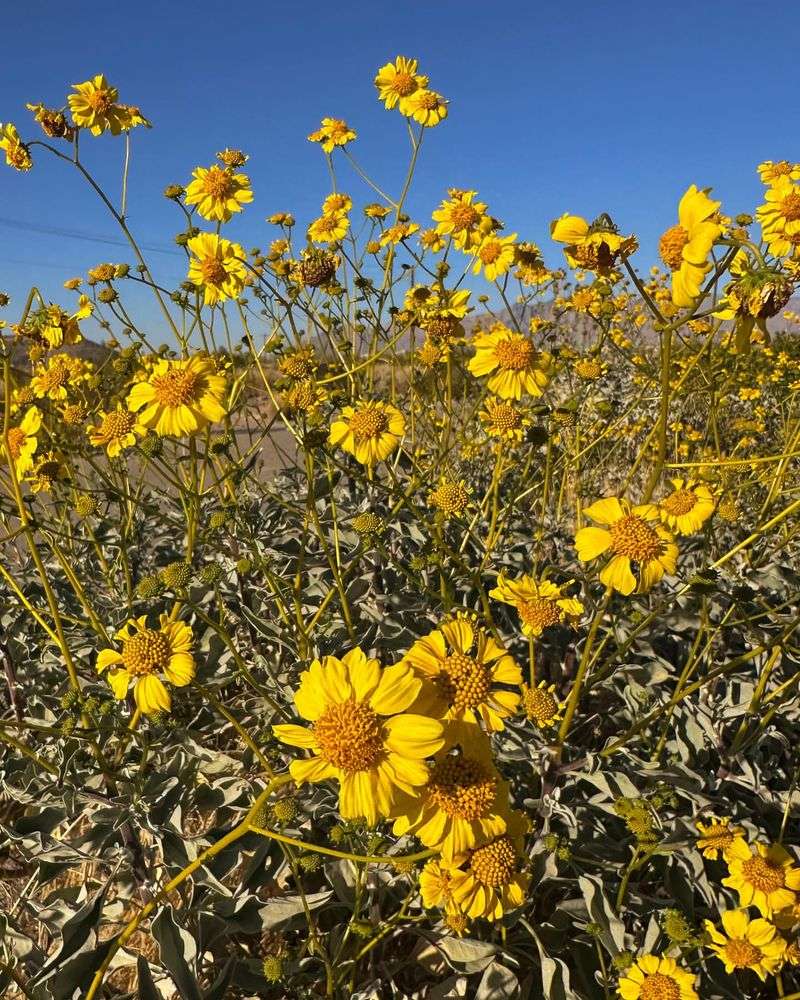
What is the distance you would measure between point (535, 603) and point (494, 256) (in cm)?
157

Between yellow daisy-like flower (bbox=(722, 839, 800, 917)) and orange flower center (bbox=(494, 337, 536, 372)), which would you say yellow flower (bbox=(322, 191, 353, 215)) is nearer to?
orange flower center (bbox=(494, 337, 536, 372))

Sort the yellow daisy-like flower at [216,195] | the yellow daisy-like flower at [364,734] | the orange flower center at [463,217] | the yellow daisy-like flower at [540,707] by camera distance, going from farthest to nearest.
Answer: the orange flower center at [463,217] < the yellow daisy-like flower at [216,195] < the yellow daisy-like flower at [540,707] < the yellow daisy-like flower at [364,734]

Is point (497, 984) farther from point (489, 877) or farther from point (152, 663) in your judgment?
point (152, 663)

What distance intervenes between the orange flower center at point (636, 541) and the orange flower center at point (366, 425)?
2.71 feet

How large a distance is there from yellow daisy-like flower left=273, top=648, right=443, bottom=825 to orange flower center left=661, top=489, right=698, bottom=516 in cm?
103

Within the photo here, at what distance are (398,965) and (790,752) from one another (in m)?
1.36

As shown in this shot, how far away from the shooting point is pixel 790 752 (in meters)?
1.90

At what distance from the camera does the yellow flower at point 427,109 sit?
2717 millimetres

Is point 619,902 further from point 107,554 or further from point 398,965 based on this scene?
point 107,554

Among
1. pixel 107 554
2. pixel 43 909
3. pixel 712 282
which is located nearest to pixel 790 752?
pixel 712 282

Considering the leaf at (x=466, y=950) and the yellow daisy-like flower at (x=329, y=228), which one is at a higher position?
the yellow daisy-like flower at (x=329, y=228)

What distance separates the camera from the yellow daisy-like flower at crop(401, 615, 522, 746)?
0.99 metres

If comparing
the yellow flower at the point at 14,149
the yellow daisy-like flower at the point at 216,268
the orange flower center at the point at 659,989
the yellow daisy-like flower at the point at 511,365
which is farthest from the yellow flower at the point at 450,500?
the yellow flower at the point at 14,149

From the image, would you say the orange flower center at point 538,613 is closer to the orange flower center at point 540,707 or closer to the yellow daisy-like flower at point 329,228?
the orange flower center at point 540,707
